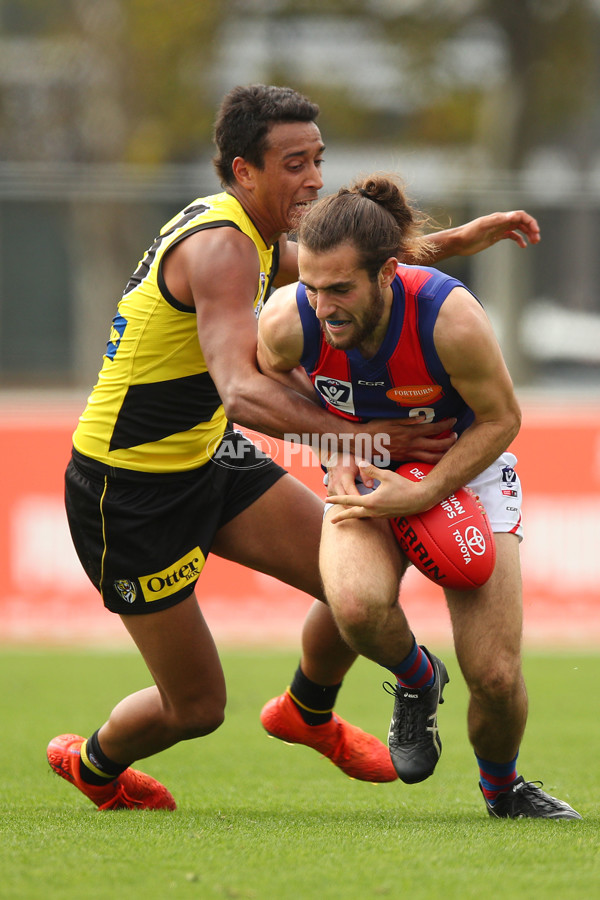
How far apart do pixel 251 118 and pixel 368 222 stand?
805mm

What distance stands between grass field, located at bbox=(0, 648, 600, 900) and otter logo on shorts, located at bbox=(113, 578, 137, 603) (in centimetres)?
76

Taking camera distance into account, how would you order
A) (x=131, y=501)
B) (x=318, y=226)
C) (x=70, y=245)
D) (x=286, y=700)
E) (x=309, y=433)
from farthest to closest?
(x=70, y=245)
(x=286, y=700)
(x=131, y=501)
(x=309, y=433)
(x=318, y=226)

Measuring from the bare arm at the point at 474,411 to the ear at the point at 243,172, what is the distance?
907 mm

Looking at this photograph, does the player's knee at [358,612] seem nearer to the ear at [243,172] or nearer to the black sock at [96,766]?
the black sock at [96,766]

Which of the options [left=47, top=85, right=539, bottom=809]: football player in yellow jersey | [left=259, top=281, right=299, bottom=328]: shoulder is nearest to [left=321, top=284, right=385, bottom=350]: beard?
[left=259, top=281, right=299, bottom=328]: shoulder

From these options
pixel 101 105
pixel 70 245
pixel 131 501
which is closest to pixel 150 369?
pixel 131 501

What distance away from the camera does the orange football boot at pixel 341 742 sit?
4.86 metres

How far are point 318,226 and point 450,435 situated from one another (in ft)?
2.93

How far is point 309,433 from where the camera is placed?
4219 millimetres

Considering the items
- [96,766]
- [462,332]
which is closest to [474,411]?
[462,332]

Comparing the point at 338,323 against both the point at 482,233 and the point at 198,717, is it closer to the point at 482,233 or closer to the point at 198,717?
the point at 482,233

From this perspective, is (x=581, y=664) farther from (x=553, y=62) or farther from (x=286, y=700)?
(x=553, y=62)

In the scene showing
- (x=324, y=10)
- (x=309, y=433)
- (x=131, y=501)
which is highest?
(x=324, y=10)

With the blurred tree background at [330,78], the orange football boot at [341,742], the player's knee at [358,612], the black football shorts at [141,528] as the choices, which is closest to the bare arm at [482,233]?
the black football shorts at [141,528]
